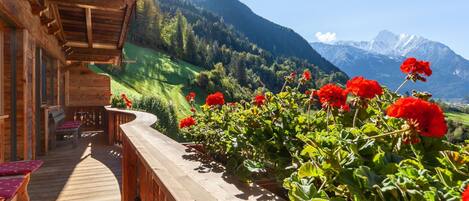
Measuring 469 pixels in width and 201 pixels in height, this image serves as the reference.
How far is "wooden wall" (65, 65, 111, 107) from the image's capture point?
952 cm

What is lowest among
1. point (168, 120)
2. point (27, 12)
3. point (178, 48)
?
point (168, 120)

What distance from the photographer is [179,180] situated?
1383 millimetres

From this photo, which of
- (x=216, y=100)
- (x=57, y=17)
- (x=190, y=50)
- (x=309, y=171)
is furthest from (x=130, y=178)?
(x=190, y=50)

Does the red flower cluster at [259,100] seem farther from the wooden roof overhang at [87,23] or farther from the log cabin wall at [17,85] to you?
the log cabin wall at [17,85]

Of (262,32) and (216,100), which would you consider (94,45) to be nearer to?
(216,100)

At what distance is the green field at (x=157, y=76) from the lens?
31391 mm

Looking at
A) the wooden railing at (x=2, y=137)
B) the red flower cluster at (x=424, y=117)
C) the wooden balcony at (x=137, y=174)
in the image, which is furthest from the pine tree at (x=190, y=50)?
the red flower cluster at (x=424, y=117)

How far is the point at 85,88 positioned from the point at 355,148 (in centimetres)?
1021

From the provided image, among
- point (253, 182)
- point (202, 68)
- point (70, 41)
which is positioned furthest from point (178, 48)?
point (253, 182)

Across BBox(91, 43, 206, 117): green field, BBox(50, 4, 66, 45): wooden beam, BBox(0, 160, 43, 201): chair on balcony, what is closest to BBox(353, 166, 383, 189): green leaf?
BBox(0, 160, 43, 201): chair on balcony

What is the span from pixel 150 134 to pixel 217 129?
771mm

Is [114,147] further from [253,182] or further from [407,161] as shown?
[407,161]

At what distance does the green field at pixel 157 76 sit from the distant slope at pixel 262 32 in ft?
351

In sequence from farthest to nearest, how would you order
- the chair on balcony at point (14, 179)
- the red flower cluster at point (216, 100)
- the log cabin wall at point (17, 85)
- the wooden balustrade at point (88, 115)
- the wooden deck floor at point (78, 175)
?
1. the wooden balustrade at point (88, 115)
2. the log cabin wall at point (17, 85)
3. the wooden deck floor at point (78, 175)
4. the red flower cluster at point (216, 100)
5. the chair on balcony at point (14, 179)
